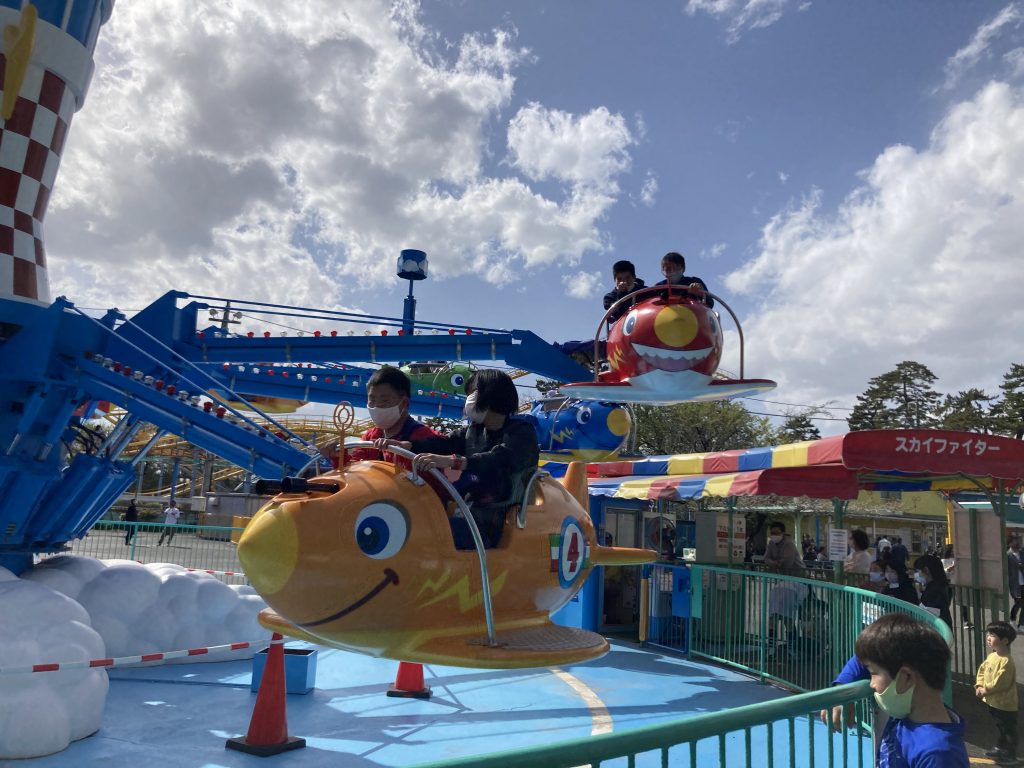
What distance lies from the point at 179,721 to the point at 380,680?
209 cm

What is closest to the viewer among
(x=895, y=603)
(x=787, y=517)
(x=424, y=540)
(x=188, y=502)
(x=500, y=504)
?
(x=424, y=540)

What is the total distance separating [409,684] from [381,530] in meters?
5.25

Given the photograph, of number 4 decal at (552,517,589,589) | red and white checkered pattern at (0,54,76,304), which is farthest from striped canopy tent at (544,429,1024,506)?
red and white checkered pattern at (0,54,76,304)

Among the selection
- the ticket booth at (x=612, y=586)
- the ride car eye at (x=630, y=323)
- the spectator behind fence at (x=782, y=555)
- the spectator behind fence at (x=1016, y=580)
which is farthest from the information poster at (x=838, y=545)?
the spectator behind fence at (x=1016, y=580)

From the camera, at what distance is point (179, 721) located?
6.29 metres

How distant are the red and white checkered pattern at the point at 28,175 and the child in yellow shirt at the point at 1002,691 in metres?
8.62

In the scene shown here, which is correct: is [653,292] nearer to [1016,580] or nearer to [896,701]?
[896,701]

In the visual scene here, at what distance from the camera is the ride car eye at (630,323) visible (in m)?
4.62

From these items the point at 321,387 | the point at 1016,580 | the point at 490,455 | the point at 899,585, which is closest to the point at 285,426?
the point at 321,387

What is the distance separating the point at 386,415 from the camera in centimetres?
329

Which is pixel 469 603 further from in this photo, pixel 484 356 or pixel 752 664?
pixel 752 664

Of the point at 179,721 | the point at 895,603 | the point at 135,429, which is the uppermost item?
the point at 135,429

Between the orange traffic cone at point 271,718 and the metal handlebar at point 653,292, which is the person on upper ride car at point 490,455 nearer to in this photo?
the metal handlebar at point 653,292

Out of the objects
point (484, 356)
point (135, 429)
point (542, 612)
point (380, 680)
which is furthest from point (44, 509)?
point (542, 612)
